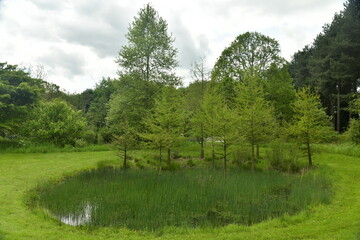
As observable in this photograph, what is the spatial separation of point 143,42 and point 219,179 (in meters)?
13.8

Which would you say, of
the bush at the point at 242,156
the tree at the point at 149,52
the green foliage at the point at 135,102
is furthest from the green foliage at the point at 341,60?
the green foliage at the point at 135,102

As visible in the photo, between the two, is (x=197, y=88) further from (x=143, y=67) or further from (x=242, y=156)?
(x=242, y=156)

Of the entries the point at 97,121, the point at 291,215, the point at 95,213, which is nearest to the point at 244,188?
the point at 291,215

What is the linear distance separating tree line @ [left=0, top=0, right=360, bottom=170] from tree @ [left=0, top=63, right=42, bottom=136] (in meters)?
0.07

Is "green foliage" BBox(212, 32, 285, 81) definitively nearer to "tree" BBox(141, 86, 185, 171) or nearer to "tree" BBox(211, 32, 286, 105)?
"tree" BBox(211, 32, 286, 105)

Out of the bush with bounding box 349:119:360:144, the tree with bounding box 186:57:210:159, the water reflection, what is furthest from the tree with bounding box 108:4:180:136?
the bush with bounding box 349:119:360:144

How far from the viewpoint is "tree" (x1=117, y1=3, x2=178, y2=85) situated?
20641 mm

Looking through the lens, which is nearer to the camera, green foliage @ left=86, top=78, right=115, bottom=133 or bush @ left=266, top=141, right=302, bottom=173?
bush @ left=266, top=141, right=302, bottom=173

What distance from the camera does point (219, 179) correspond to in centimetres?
1145

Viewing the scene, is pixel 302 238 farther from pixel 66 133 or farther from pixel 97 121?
pixel 97 121

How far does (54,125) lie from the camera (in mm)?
19781

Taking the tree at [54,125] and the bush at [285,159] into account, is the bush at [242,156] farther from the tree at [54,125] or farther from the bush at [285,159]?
the tree at [54,125]

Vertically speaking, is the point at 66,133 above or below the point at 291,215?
above

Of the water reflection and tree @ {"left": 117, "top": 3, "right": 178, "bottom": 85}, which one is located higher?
tree @ {"left": 117, "top": 3, "right": 178, "bottom": 85}
